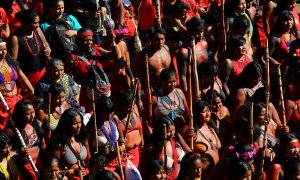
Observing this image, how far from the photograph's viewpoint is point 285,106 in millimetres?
17312

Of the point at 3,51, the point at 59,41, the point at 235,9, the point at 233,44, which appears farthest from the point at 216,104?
the point at 235,9

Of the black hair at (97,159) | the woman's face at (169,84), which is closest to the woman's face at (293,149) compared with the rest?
the woman's face at (169,84)

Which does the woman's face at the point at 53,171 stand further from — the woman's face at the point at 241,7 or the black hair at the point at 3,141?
the woman's face at the point at 241,7

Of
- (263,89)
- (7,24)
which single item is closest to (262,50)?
(263,89)

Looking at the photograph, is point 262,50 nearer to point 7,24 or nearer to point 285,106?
point 285,106

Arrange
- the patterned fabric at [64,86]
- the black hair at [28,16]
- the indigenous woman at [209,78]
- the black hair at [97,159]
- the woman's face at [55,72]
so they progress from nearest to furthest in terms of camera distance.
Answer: the black hair at [97,159] < the patterned fabric at [64,86] < the woman's face at [55,72] < the black hair at [28,16] < the indigenous woman at [209,78]

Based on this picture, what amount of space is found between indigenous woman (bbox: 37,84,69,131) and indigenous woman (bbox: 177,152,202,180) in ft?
5.39

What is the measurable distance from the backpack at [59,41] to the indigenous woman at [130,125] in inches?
55.1

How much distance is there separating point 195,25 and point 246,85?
115 cm

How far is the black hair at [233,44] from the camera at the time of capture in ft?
58.4

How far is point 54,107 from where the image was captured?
1513 cm

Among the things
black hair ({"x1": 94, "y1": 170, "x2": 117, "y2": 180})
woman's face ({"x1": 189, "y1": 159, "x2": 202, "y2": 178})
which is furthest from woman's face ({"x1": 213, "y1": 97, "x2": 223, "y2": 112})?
black hair ({"x1": 94, "y1": 170, "x2": 117, "y2": 180})

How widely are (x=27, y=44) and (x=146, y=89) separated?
5.17 feet

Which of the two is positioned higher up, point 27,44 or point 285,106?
point 27,44
